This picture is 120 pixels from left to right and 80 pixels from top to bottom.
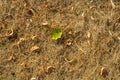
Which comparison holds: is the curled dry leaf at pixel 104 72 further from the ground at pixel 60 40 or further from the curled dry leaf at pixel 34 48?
the curled dry leaf at pixel 34 48

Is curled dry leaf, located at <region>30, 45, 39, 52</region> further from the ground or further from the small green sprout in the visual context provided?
the small green sprout

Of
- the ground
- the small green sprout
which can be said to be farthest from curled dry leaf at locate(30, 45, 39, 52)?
the small green sprout

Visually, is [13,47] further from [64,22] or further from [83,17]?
[83,17]

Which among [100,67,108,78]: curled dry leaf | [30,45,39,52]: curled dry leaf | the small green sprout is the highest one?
the small green sprout

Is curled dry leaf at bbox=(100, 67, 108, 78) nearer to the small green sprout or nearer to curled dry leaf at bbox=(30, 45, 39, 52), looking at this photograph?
the small green sprout

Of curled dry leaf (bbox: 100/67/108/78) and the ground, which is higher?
the ground

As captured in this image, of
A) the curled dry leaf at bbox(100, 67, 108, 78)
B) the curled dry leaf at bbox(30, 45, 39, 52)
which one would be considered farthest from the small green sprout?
the curled dry leaf at bbox(100, 67, 108, 78)

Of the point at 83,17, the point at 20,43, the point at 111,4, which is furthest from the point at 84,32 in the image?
the point at 20,43

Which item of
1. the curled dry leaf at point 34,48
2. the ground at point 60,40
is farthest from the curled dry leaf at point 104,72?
the curled dry leaf at point 34,48

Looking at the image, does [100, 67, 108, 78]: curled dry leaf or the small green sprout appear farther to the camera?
the small green sprout
